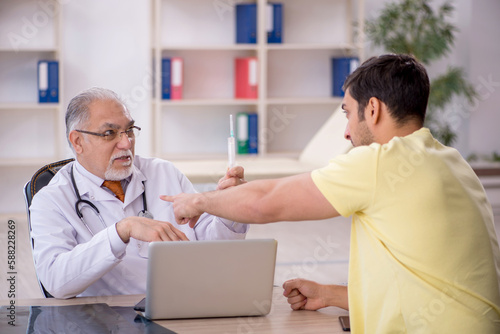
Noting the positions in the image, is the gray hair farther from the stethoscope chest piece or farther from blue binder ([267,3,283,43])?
blue binder ([267,3,283,43])

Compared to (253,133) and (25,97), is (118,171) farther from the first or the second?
(25,97)

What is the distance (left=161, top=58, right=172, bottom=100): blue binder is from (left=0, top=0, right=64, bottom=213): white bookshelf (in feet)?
2.80

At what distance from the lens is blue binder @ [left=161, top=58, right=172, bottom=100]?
6062 mm

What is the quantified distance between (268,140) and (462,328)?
5180mm

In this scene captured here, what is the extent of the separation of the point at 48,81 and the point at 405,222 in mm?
4954

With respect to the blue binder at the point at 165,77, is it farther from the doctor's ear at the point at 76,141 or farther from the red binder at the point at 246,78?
the doctor's ear at the point at 76,141

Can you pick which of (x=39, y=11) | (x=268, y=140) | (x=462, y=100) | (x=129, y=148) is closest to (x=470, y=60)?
(x=462, y=100)

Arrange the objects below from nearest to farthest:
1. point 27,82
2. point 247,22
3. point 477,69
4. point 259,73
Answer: point 27,82 → point 247,22 → point 259,73 → point 477,69

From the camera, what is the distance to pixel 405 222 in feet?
4.75

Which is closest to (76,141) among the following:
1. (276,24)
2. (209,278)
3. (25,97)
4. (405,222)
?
(209,278)

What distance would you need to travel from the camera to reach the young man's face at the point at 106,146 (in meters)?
2.27

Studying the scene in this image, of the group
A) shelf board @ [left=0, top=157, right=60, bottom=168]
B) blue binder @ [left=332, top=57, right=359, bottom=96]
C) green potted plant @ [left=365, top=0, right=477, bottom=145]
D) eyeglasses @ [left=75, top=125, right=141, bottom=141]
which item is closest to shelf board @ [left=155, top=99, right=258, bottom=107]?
blue binder @ [left=332, top=57, right=359, bottom=96]

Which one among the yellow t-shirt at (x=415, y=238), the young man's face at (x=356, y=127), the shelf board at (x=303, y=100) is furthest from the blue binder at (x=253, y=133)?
the yellow t-shirt at (x=415, y=238)

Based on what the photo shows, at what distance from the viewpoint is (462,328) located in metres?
1.42
